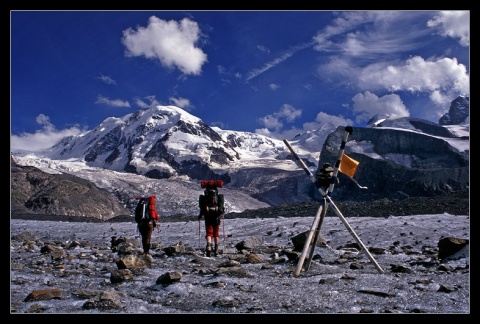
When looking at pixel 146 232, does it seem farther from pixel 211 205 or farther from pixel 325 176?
pixel 325 176

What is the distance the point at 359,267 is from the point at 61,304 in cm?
546

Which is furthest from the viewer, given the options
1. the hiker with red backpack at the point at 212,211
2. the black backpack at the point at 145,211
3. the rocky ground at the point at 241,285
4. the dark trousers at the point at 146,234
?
the black backpack at the point at 145,211

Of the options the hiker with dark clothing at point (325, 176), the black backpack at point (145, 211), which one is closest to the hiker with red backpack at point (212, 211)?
the black backpack at point (145, 211)

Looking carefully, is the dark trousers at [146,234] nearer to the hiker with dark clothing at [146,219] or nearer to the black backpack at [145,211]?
the hiker with dark clothing at [146,219]

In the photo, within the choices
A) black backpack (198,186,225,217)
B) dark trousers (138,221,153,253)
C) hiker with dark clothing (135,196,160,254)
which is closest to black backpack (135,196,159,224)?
hiker with dark clothing (135,196,160,254)

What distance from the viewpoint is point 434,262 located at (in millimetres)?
7863

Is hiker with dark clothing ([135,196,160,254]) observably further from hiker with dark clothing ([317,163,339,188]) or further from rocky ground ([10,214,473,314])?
hiker with dark clothing ([317,163,339,188])

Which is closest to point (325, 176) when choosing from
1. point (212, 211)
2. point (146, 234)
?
point (212, 211)
